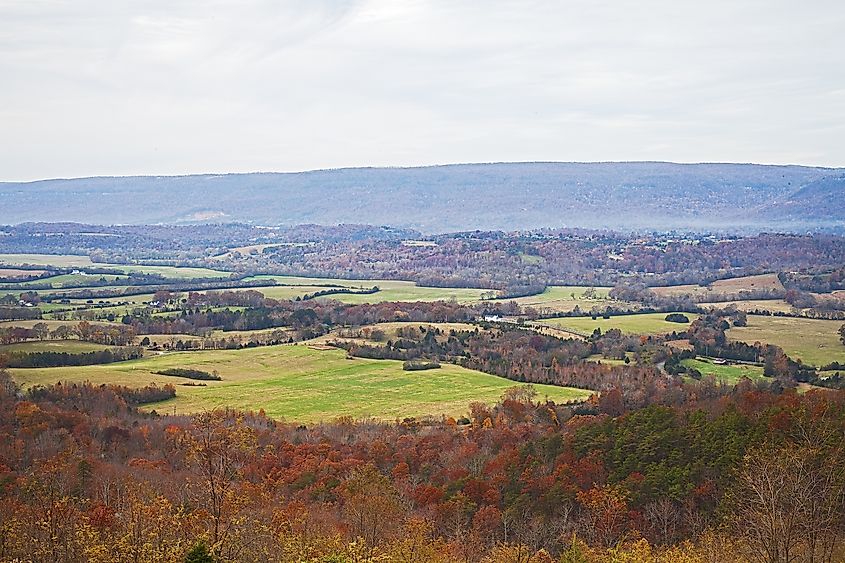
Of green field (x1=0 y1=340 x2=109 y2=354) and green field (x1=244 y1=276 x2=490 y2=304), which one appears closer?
green field (x1=0 y1=340 x2=109 y2=354)

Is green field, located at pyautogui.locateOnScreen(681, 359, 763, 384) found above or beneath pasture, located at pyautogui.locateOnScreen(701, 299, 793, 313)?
beneath

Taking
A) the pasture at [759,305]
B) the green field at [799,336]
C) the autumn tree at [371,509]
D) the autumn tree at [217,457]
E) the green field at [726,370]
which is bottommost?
the green field at [726,370]

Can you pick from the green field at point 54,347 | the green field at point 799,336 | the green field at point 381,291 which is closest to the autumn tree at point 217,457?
the green field at point 54,347

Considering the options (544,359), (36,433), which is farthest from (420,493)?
(544,359)

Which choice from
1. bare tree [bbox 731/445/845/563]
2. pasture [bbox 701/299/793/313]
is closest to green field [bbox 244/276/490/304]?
pasture [bbox 701/299/793/313]

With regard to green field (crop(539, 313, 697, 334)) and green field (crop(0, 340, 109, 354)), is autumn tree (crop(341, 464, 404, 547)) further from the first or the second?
green field (crop(539, 313, 697, 334))

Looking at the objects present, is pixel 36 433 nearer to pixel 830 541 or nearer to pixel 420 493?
pixel 420 493

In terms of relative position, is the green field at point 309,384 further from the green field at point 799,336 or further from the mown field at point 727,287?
the mown field at point 727,287
